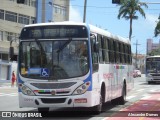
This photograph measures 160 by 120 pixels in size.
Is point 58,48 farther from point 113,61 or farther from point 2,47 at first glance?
point 2,47

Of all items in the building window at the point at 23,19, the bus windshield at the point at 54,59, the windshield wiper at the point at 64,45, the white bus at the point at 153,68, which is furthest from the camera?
the building window at the point at 23,19

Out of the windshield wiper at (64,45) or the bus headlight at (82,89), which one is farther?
the windshield wiper at (64,45)

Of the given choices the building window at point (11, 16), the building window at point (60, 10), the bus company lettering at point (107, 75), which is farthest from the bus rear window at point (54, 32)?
the building window at point (60, 10)

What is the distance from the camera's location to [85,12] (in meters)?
46.9

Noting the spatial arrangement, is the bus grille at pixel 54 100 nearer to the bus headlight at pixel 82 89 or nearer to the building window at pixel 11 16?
the bus headlight at pixel 82 89

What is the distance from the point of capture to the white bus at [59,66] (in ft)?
49.6

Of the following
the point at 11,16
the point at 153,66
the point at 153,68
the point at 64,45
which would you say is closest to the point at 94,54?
the point at 64,45

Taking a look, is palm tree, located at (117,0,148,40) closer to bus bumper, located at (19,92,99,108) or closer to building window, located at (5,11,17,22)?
building window, located at (5,11,17,22)

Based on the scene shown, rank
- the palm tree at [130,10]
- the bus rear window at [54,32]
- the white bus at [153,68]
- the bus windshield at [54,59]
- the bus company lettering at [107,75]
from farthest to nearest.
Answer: the palm tree at [130,10] < the white bus at [153,68] < the bus company lettering at [107,75] < the bus rear window at [54,32] < the bus windshield at [54,59]

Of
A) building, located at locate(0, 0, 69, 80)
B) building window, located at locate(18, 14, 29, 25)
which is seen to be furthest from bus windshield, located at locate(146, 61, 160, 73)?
building window, located at locate(18, 14, 29, 25)

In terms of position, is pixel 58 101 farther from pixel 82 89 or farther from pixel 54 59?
pixel 54 59

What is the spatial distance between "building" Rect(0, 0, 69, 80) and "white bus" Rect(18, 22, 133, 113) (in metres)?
39.1

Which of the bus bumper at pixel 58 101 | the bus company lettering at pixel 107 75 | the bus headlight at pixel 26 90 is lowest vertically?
the bus bumper at pixel 58 101

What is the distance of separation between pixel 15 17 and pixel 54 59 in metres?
49.7
